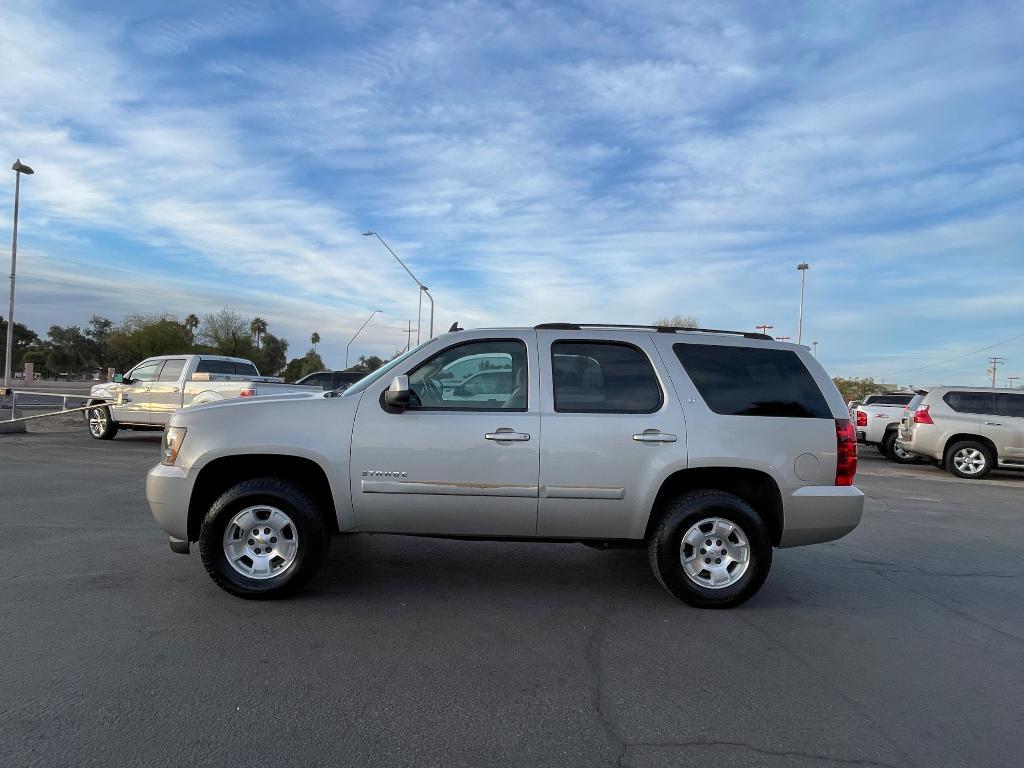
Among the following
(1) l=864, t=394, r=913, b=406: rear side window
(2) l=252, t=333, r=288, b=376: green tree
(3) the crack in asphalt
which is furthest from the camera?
(2) l=252, t=333, r=288, b=376: green tree

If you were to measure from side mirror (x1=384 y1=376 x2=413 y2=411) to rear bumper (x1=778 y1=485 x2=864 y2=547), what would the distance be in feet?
8.87

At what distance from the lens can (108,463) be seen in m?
11.3

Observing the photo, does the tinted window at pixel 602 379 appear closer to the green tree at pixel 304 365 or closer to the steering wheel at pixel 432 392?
the steering wheel at pixel 432 392

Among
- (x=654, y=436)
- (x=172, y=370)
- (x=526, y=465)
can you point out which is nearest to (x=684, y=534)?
(x=654, y=436)

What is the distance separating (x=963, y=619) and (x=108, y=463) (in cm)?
1172

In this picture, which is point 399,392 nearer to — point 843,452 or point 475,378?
point 475,378

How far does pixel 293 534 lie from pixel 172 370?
10.9 m

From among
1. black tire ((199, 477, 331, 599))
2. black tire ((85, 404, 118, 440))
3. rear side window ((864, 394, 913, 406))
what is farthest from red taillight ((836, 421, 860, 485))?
rear side window ((864, 394, 913, 406))

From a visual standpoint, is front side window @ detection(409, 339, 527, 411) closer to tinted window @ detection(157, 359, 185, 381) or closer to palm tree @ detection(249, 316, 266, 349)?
tinted window @ detection(157, 359, 185, 381)

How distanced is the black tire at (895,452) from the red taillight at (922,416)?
9.86 ft

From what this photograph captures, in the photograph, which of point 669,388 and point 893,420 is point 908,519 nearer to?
point 669,388

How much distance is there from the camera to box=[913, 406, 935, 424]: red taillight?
13.9 m

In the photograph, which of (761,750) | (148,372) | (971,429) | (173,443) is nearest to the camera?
(761,750)

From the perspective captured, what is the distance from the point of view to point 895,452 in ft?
55.9
